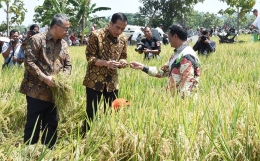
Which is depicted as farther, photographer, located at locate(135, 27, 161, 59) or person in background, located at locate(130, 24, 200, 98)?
photographer, located at locate(135, 27, 161, 59)

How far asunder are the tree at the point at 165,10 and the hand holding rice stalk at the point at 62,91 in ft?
99.2

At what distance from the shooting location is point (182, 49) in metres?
2.65

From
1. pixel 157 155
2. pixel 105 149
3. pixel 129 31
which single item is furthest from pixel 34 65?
pixel 129 31

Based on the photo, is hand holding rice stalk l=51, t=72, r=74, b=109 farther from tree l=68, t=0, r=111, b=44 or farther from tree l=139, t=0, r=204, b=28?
tree l=139, t=0, r=204, b=28

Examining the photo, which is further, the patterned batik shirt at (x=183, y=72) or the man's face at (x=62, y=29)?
the man's face at (x=62, y=29)

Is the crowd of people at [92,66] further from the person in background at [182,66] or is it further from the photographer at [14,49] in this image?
the photographer at [14,49]

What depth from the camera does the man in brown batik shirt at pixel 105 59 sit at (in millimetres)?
2803

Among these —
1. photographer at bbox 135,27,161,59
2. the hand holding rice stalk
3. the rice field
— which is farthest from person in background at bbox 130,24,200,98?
photographer at bbox 135,27,161,59

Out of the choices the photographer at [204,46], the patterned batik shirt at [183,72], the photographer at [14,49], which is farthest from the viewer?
the photographer at [204,46]

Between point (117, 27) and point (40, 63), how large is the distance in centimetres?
67

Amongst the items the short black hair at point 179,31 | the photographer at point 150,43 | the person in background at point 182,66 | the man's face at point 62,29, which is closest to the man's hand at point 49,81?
the man's face at point 62,29

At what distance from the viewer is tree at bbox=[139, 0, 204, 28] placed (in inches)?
1288

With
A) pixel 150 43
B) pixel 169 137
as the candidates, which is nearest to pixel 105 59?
pixel 169 137

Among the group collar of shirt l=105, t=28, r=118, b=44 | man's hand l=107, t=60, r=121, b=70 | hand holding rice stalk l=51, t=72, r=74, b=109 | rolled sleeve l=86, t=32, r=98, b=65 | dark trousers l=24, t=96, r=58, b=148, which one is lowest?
dark trousers l=24, t=96, r=58, b=148
